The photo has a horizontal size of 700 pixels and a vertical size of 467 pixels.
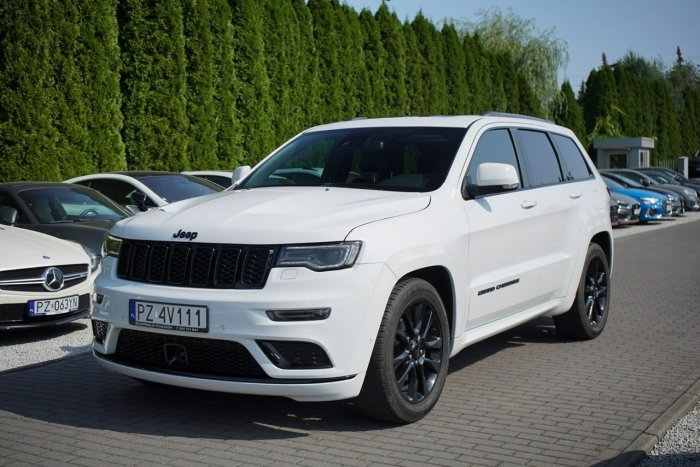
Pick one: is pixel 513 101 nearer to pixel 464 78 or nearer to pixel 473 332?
pixel 464 78

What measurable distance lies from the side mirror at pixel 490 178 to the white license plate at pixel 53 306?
4.13m

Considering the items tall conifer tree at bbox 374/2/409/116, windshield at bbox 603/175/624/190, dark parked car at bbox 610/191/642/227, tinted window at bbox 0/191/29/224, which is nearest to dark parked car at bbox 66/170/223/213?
tinted window at bbox 0/191/29/224

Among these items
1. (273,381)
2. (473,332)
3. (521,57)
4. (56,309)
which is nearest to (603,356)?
(473,332)

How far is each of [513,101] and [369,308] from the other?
36197 mm

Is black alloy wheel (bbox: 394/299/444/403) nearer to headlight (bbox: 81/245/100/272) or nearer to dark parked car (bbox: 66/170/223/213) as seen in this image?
headlight (bbox: 81/245/100/272)

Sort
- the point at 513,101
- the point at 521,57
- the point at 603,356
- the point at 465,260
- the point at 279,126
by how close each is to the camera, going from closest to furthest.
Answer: the point at 465,260
the point at 603,356
the point at 279,126
the point at 513,101
the point at 521,57

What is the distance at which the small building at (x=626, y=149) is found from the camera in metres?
48.9

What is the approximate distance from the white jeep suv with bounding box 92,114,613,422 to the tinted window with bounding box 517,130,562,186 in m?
0.23

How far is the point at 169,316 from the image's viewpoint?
5.01m

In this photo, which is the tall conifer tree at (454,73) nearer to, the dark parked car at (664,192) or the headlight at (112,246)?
the dark parked car at (664,192)

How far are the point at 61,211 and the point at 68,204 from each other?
0.15m

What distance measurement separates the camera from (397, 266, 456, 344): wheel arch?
565 cm

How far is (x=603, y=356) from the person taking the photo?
741 centimetres

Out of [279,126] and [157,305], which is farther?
[279,126]
